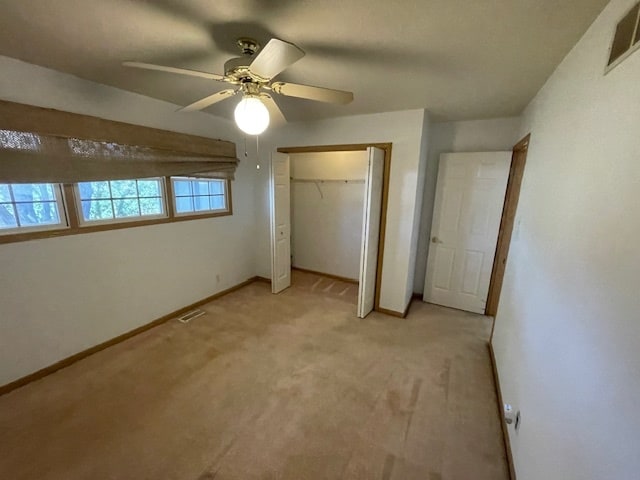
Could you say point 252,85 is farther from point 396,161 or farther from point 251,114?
point 396,161

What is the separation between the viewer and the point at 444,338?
2.75 m

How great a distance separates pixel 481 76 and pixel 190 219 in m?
3.14

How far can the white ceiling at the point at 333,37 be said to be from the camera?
45.8 inches

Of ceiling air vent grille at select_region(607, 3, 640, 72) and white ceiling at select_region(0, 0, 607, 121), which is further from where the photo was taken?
white ceiling at select_region(0, 0, 607, 121)

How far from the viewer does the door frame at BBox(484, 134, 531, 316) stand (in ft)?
9.24

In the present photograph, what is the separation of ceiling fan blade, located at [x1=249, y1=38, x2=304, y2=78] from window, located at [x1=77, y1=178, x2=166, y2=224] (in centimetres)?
202

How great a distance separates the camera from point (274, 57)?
3.78 ft

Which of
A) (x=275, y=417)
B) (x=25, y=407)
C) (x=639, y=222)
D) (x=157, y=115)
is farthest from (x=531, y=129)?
(x=25, y=407)

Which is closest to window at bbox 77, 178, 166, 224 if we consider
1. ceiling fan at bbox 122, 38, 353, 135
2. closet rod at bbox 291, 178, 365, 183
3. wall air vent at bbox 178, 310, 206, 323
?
wall air vent at bbox 178, 310, 206, 323

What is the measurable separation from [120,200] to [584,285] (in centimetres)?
338

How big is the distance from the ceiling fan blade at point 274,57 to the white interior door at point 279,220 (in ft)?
6.97

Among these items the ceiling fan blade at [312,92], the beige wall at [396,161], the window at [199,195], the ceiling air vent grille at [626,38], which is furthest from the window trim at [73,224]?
the ceiling air vent grille at [626,38]

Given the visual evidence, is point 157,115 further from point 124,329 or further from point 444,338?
point 444,338

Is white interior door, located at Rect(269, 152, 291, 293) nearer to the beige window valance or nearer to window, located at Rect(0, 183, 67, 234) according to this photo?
the beige window valance
